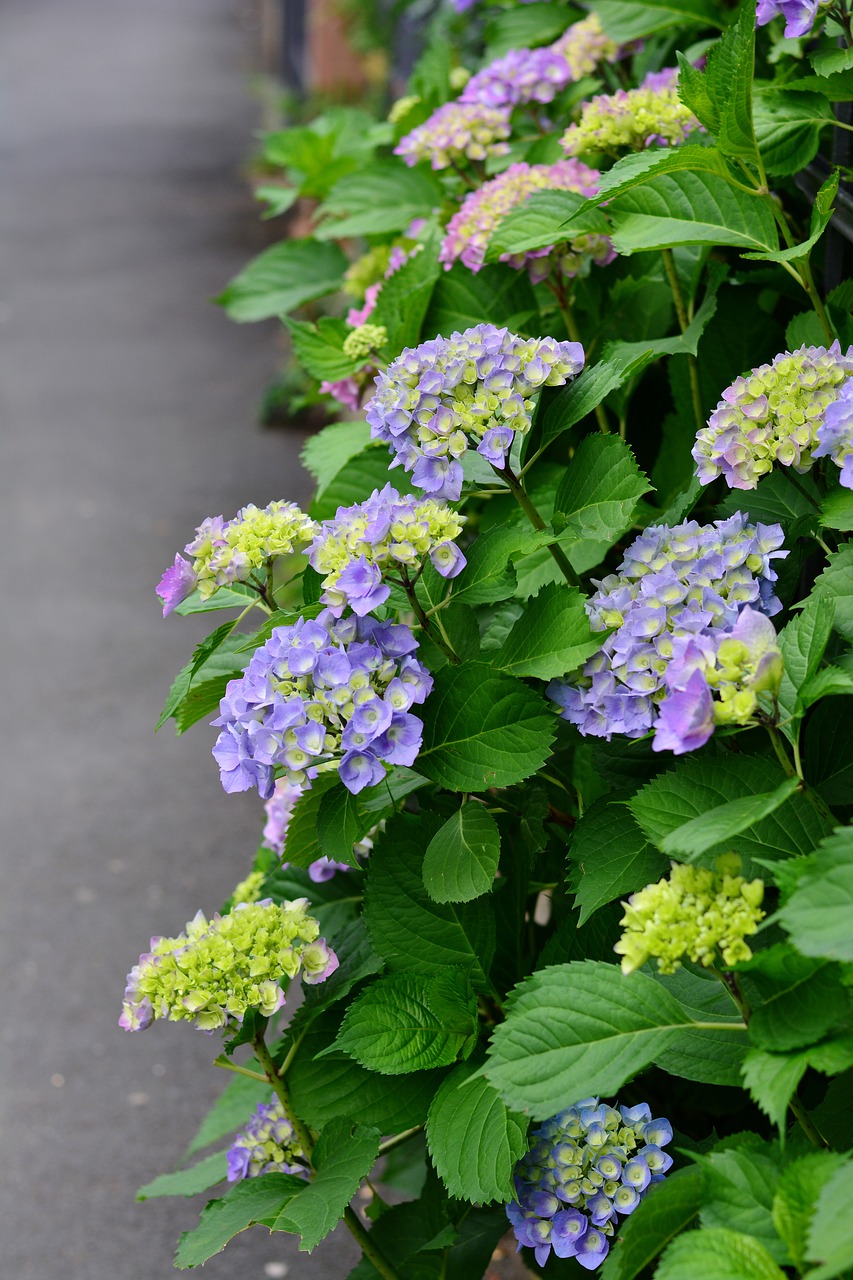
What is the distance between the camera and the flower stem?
4.49ft

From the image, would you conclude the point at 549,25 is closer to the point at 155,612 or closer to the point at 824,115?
the point at 824,115

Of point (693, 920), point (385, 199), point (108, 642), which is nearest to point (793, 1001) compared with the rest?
point (693, 920)

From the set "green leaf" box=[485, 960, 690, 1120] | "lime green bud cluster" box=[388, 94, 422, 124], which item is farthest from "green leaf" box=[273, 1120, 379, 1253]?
"lime green bud cluster" box=[388, 94, 422, 124]

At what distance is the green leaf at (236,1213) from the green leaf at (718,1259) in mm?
449

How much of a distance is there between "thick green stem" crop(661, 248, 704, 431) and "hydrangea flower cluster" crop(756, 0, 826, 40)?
0.30 metres

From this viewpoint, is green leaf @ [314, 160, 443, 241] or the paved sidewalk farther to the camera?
the paved sidewalk

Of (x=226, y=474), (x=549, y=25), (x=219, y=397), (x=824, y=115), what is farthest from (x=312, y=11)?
(x=824, y=115)

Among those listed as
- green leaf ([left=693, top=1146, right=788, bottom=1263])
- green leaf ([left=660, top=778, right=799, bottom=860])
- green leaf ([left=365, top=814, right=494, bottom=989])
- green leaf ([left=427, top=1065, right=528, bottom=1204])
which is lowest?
green leaf ([left=427, top=1065, right=528, bottom=1204])

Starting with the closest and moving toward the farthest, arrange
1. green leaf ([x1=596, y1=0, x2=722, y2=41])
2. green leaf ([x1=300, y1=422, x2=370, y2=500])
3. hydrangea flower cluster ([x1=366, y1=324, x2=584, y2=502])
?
1. hydrangea flower cluster ([x1=366, y1=324, x2=584, y2=502])
2. green leaf ([x1=300, y1=422, x2=370, y2=500])
3. green leaf ([x1=596, y1=0, x2=722, y2=41])

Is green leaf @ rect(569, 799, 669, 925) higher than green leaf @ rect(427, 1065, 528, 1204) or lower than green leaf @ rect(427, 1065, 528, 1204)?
higher

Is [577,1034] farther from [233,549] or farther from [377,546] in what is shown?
[233,549]

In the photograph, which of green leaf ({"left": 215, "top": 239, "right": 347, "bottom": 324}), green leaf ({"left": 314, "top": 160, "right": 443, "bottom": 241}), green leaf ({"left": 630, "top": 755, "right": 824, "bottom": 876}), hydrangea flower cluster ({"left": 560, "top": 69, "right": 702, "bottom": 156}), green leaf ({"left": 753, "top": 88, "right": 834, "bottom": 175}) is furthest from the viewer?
green leaf ({"left": 215, "top": 239, "right": 347, "bottom": 324})

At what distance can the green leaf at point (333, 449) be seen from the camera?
1.70 metres

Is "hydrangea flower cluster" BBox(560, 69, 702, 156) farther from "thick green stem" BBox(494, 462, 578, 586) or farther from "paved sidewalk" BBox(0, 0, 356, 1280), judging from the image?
"paved sidewalk" BBox(0, 0, 356, 1280)
